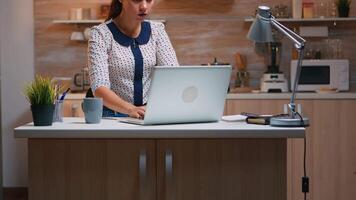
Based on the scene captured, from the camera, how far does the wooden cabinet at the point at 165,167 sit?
2.14 m

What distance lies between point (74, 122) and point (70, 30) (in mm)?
2813

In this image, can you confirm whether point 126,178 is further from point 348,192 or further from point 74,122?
point 348,192

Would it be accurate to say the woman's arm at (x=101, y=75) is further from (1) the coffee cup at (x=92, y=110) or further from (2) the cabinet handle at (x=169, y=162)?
(2) the cabinet handle at (x=169, y=162)

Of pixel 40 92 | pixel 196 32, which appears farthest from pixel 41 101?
pixel 196 32

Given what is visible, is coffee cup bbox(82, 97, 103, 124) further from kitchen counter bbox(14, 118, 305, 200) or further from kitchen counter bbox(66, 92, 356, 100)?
kitchen counter bbox(66, 92, 356, 100)

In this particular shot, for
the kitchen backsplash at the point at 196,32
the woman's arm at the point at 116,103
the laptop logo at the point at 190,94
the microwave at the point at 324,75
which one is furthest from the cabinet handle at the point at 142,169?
the kitchen backsplash at the point at 196,32

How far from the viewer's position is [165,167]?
2133 millimetres

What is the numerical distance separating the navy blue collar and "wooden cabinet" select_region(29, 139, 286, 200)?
83 cm

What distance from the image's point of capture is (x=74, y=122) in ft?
7.83

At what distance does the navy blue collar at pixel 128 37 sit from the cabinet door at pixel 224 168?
0.86 metres

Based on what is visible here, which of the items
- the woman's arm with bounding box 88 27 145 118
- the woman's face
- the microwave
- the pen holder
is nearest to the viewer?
the pen holder

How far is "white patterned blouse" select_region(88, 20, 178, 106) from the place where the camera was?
280 centimetres

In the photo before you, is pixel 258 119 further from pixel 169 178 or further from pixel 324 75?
pixel 324 75

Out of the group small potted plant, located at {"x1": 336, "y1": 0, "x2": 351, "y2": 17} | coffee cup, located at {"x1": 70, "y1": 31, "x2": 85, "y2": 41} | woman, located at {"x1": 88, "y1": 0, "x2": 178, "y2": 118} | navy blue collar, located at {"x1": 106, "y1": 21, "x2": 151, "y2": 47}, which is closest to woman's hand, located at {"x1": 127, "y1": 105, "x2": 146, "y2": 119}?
woman, located at {"x1": 88, "y1": 0, "x2": 178, "y2": 118}
